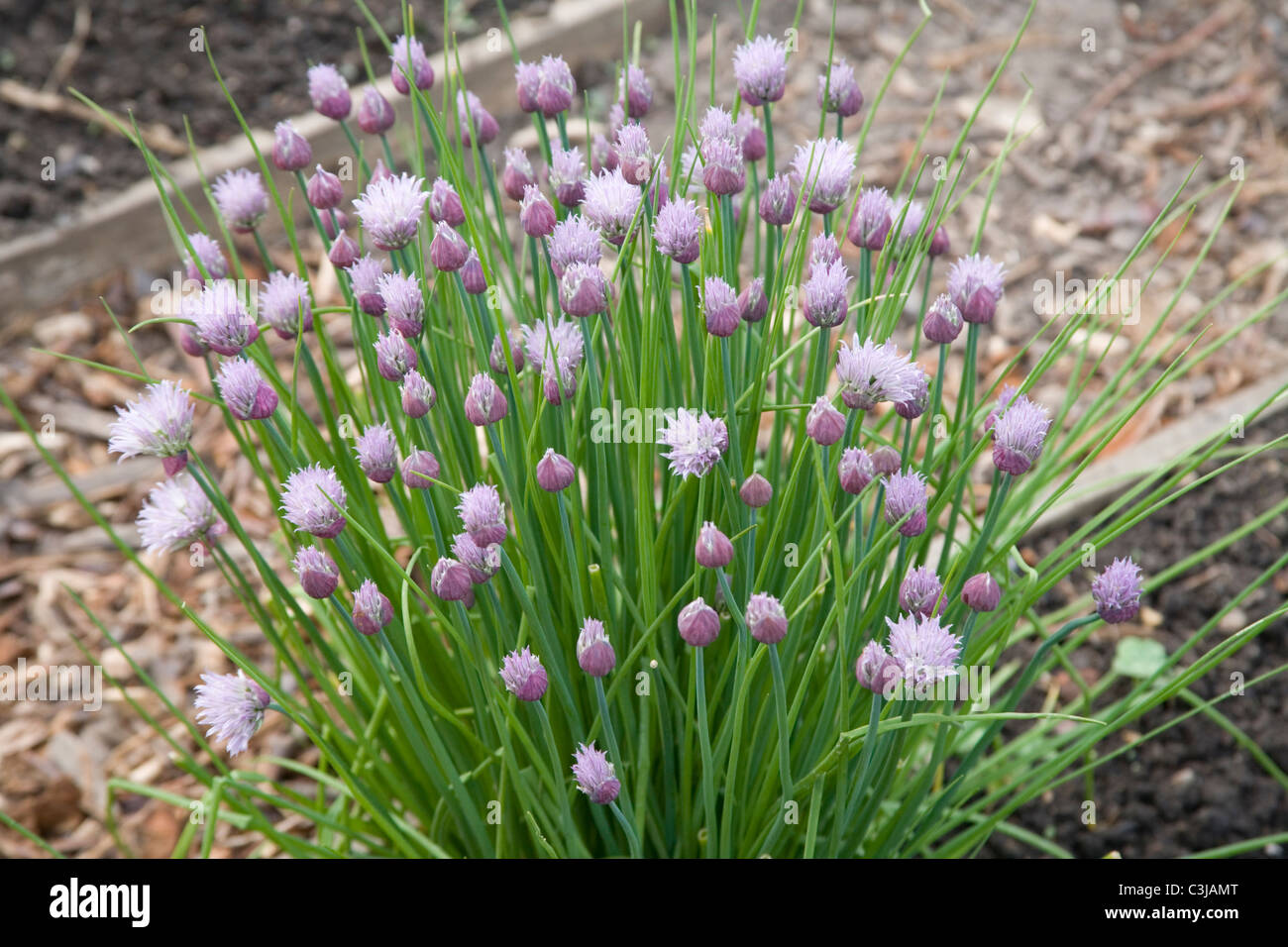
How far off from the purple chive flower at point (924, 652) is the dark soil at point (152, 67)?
9.79 feet

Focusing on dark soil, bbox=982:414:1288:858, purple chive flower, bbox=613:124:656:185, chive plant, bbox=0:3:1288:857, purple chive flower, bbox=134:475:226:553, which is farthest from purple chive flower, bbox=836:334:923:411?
dark soil, bbox=982:414:1288:858

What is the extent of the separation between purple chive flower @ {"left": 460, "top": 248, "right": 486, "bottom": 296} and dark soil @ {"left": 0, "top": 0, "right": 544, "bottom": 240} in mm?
2407

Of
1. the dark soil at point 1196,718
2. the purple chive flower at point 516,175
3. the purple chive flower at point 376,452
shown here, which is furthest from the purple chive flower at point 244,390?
the dark soil at point 1196,718

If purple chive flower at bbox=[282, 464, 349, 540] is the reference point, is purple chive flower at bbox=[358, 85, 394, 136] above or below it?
above

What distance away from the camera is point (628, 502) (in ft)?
4.91

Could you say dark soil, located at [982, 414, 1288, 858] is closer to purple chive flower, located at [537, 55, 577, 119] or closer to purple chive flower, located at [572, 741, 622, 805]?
purple chive flower, located at [572, 741, 622, 805]

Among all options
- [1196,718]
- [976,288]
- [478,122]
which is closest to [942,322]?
[976,288]

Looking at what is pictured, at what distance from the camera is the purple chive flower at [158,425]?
1182mm

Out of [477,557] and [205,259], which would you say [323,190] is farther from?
[477,557]

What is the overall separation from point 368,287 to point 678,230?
0.39 metres

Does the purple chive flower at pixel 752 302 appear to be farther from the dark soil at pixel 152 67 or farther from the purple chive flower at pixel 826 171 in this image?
the dark soil at pixel 152 67

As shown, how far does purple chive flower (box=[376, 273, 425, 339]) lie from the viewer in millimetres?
1202
